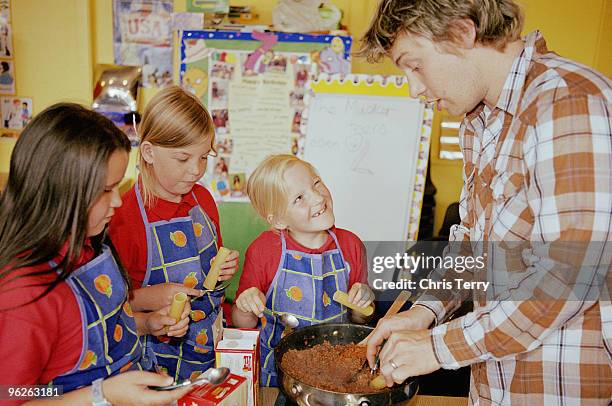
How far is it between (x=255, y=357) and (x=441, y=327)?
0.42 m

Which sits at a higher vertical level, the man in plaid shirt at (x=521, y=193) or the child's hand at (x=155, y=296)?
the man in plaid shirt at (x=521, y=193)

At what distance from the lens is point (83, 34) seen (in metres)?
3.83

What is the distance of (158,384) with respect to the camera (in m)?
1.08

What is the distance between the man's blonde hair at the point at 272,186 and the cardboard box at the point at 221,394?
795 millimetres

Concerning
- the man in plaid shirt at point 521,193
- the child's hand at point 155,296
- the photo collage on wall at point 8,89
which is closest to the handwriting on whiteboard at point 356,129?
the child's hand at point 155,296

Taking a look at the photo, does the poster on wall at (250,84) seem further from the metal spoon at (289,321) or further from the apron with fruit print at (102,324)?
the apron with fruit print at (102,324)

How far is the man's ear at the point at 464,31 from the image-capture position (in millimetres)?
1144

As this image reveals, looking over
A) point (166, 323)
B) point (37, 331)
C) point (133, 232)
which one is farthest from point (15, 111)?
point (37, 331)

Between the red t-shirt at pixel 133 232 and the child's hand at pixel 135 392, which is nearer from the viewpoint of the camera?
the child's hand at pixel 135 392

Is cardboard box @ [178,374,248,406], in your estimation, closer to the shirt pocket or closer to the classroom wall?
the shirt pocket

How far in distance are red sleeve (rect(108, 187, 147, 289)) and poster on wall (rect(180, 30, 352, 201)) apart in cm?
146

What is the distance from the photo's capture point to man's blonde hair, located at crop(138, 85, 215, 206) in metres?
1.76

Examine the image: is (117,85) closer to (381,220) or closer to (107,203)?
(381,220)

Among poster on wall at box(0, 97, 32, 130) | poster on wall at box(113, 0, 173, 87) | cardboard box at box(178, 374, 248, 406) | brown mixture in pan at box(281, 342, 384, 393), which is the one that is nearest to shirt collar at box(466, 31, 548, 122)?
brown mixture in pan at box(281, 342, 384, 393)
